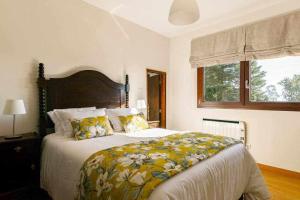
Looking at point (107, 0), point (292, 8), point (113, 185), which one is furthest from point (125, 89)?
point (292, 8)

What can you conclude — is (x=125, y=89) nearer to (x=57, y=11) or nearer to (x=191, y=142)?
(x=57, y=11)

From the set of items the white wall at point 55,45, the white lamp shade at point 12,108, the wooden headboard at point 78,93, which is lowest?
the white lamp shade at point 12,108

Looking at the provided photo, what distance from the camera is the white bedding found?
1163 mm

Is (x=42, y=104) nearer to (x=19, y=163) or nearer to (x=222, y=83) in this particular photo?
(x=19, y=163)

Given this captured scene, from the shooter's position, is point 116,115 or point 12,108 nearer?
point 12,108

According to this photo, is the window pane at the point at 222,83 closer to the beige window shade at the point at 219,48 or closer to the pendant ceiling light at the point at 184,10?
the beige window shade at the point at 219,48

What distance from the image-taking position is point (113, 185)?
1151 mm

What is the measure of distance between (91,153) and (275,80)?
119 inches

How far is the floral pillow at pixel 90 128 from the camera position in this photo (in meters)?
2.11

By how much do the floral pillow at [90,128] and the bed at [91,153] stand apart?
0.32 feet

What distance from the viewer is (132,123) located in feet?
8.79

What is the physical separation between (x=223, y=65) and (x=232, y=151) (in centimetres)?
224

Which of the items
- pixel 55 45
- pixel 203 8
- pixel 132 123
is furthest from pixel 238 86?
pixel 55 45

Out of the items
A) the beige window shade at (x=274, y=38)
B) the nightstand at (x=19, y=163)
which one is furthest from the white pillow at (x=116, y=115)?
the beige window shade at (x=274, y=38)
